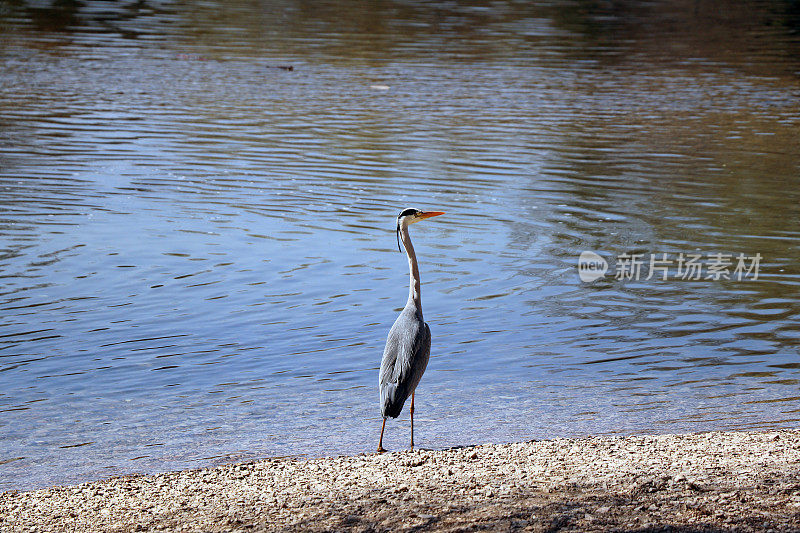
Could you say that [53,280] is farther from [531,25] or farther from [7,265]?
[531,25]

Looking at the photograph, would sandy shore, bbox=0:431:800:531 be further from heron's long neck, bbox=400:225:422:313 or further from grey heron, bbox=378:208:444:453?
heron's long neck, bbox=400:225:422:313

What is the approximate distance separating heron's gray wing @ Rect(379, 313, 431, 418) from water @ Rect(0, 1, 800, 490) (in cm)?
53

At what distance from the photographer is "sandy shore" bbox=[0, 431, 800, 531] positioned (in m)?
5.26

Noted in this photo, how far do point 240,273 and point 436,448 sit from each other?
5.14 m

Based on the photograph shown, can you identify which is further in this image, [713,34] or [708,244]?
[713,34]

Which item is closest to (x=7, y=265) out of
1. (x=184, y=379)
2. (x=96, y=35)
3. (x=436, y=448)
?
(x=184, y=379)

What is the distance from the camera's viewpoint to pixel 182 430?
24.3 ft

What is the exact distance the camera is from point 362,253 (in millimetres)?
12484

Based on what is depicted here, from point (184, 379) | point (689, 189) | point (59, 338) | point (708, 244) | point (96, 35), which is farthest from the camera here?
point (96, 35)

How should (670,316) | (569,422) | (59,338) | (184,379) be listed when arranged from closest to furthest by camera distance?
(569,422), (184,379), (59,338), (670,316)

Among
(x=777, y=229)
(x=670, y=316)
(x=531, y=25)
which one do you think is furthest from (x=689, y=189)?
(x=531, y=25)

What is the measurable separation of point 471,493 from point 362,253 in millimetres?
7002

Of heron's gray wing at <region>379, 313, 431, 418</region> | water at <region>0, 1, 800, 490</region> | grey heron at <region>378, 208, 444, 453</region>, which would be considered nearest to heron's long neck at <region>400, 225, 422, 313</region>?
grey heron at <region>378, 208, 444, 453</region>

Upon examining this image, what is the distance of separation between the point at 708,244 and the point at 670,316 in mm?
2863
